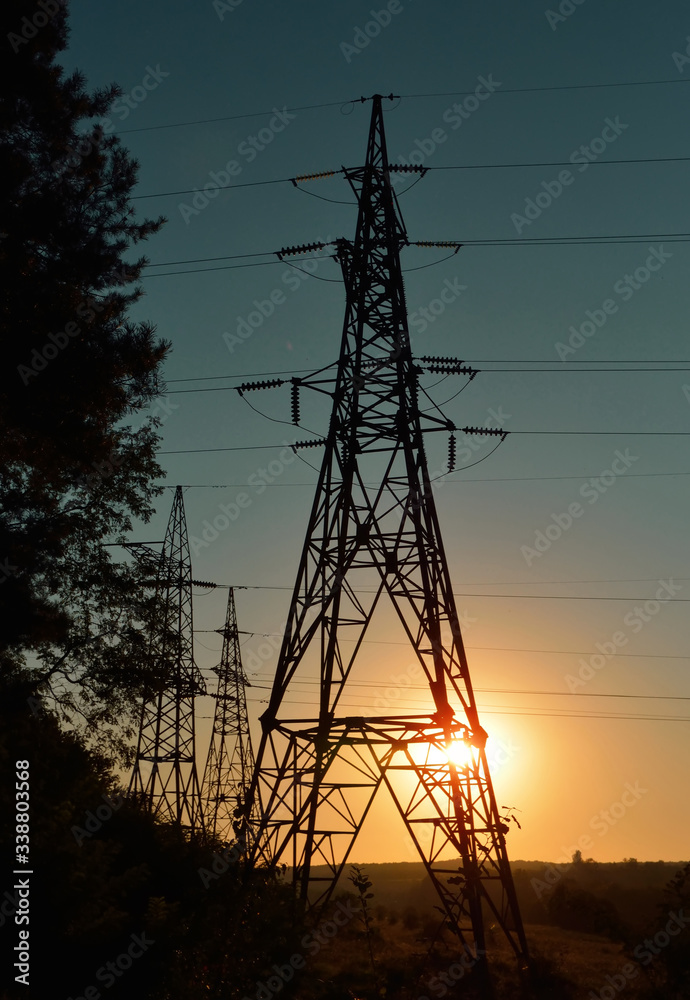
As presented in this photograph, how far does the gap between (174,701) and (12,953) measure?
22257mm

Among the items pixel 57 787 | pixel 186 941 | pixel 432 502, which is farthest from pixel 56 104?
pixel 186 941

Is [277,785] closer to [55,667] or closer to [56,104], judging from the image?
[55,667]

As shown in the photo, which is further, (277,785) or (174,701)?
(174,701)

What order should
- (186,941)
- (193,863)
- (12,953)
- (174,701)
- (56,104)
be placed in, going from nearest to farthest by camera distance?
(12,953)
(186,941)
(56,104)
(193,863)
(174,701)

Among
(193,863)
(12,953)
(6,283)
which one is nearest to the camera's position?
(12,953)

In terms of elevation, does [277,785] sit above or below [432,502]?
below

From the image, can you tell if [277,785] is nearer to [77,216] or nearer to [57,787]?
[57,787]

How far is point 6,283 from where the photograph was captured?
1598cm

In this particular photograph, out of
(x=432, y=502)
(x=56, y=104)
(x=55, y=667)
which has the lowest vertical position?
(x=55, y=667)

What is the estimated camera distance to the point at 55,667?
64.7 feet

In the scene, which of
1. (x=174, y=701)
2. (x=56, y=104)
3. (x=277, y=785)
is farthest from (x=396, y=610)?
(x=174, y=701)

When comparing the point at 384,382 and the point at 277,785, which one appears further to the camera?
the point at 384,382

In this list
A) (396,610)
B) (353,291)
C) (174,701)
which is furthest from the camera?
(174,701)

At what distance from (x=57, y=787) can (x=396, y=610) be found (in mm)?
7223
